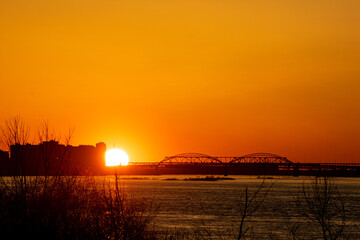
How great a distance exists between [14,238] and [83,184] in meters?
9.56

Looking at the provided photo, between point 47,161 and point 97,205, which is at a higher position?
point 47,161

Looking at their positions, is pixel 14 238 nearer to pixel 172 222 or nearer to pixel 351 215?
pixel 172 222

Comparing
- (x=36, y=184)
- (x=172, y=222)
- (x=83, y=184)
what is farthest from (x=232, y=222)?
(x=36, y=184)

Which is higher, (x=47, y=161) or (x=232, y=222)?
(x=47, y=161)

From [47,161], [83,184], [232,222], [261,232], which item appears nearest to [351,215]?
[232,222]

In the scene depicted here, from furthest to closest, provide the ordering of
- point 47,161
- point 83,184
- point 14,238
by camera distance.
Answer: point 83,184 → point 47,161 → point 14,238

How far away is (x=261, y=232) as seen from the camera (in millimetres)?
62125

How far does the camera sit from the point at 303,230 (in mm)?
64312

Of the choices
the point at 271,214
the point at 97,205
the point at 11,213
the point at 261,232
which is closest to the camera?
the point at 11,213

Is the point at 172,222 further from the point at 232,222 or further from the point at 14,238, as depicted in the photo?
the point at 14,238

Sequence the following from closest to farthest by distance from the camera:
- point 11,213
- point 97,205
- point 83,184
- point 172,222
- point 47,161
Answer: point 11,213 → point 47,161 → point 97,205 → point 83,184 → point 172,222

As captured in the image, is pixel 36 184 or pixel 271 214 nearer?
pixel 36 184

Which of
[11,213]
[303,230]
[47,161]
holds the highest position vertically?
[47,161]

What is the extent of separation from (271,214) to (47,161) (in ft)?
218
